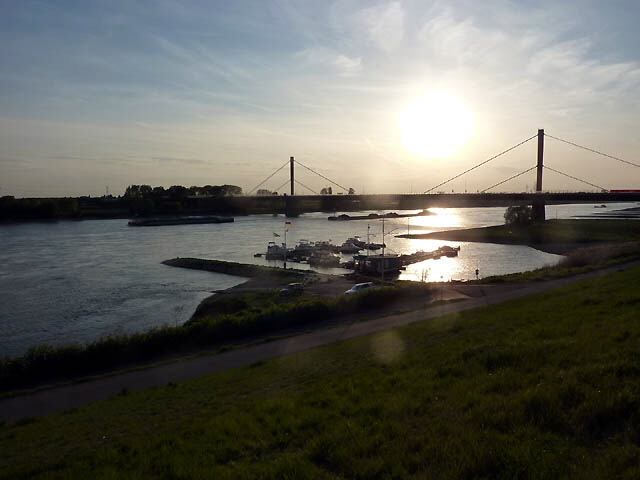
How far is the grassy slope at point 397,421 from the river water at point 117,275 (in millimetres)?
13043

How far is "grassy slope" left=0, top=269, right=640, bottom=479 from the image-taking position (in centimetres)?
395

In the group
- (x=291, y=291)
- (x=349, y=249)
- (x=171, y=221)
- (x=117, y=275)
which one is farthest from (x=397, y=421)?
(x=171, y=221)

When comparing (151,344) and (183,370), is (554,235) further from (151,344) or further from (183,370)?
(183,370)

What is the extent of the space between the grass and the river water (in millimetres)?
5025

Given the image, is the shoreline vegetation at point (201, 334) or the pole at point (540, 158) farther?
the pole at point (540, 158)

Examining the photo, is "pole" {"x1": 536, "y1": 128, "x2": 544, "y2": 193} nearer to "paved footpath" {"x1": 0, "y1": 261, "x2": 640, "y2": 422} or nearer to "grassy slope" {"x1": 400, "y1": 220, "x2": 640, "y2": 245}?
"grassy slope" {"x1": 400, "y1": 220, "x2": 640, "y2": 245}

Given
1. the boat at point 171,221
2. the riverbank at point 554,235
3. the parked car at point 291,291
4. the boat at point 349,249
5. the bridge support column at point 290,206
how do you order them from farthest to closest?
the bridge support column at point 290,206 < the boat at point 171,221 < the boat at point 349,249 < the riverbank at point 554,235 < the parked car at point 291,291

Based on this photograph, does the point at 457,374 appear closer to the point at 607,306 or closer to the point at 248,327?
the point at 607,306

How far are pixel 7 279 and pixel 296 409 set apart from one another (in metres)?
34.2

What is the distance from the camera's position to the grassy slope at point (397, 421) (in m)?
3.95

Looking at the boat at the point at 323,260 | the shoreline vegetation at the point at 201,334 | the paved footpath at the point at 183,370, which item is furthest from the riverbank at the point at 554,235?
the paved footpath at the point at 183,370

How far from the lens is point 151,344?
47.9ft

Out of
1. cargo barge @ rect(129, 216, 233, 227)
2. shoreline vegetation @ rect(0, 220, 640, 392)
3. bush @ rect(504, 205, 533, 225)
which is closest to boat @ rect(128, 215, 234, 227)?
cargo barge @ rect(129, 216, 233, 227)

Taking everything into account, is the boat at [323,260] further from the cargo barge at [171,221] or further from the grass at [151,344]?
the cargo barge at [171,221]
